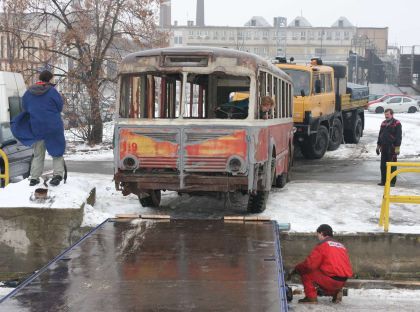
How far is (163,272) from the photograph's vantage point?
6.68m

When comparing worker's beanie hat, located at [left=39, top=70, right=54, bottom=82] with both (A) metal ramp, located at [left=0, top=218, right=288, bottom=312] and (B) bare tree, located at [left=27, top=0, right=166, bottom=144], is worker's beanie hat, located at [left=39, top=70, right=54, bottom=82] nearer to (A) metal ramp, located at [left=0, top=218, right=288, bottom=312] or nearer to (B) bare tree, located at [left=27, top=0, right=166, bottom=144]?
(A) metal ramp, located at [left=0, top=218, right=288, bottom=312]

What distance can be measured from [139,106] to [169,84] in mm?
637

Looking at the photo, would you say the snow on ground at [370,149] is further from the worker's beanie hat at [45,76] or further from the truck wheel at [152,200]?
the worker's beanie hat at [45,76]

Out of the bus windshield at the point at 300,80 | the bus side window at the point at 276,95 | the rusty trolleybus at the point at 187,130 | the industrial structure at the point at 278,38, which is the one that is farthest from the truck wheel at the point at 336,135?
the industrial structure at the point at 278,38

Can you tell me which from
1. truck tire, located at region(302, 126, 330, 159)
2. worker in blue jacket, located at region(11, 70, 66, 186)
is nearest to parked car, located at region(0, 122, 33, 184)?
worker in blue jacket, located at region(11, 70, 66, 186)

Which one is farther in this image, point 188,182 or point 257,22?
point 257,22

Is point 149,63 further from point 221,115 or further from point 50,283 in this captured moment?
point 50,283

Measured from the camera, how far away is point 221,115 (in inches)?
381

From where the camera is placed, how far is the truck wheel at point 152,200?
10548 millimetres

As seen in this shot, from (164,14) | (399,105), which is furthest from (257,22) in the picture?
(399,105)

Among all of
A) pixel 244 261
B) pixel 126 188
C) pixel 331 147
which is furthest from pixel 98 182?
pixel 331 147

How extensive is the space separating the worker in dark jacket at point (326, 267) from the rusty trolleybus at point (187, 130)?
1839mm

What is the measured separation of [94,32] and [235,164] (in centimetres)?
1546

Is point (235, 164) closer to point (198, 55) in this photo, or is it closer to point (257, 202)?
point (257, 202)
